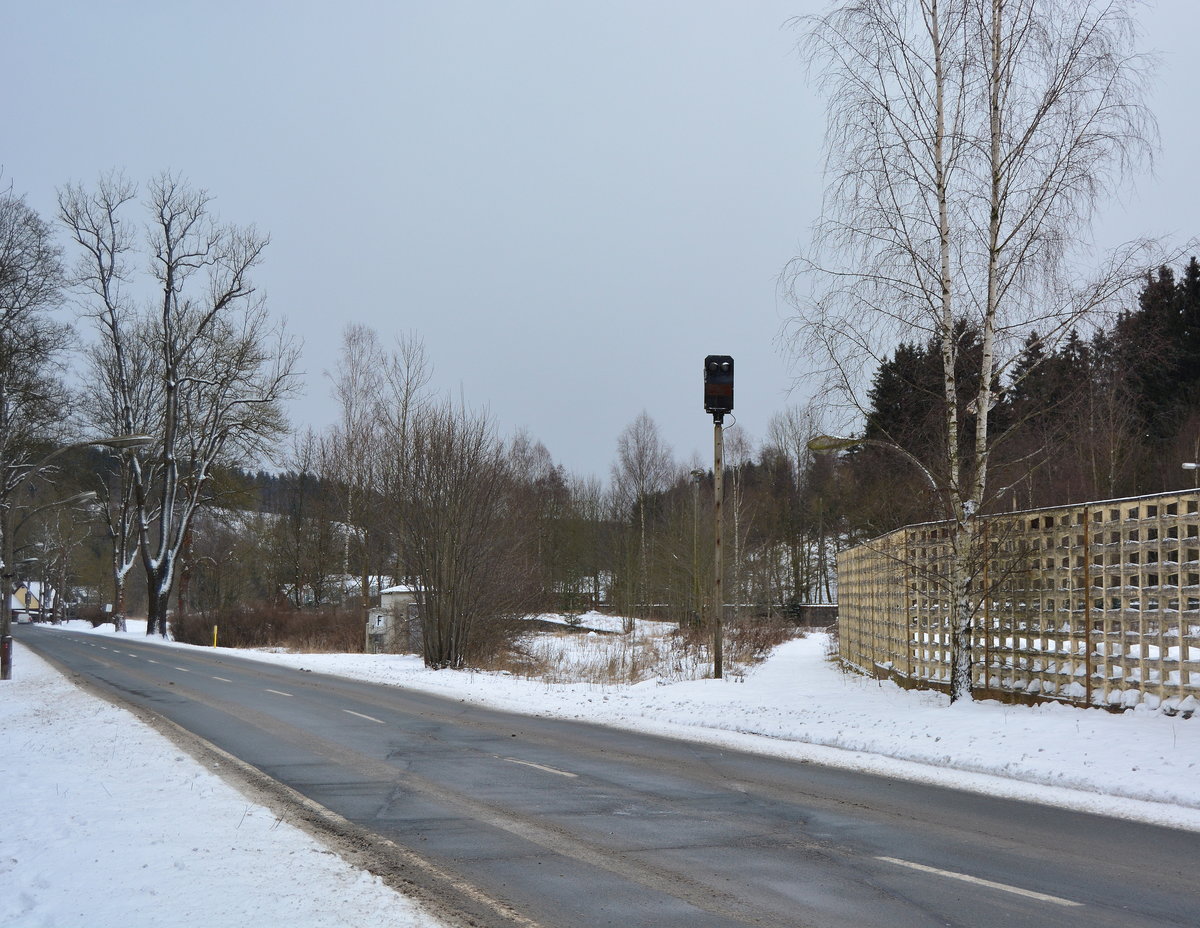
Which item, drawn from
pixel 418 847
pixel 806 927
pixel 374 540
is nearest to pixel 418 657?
pixel 374 540

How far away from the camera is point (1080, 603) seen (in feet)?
41.8

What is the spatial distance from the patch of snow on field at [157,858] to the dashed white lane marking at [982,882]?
3403mm

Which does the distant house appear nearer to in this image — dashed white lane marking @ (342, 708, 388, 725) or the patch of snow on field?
dashed white lane marking @ (342, 708, 388, 725)

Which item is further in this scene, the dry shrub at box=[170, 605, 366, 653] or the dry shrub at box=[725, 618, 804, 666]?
A: the dry shrub at box=[170, 605, 366, 653]

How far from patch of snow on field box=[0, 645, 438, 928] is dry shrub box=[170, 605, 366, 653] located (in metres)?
31.7

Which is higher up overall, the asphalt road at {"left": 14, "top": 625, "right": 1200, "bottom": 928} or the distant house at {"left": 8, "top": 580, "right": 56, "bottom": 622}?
the asphalt road at {"left": 14, "top": 625, "right": 1200, "bottom": 928}

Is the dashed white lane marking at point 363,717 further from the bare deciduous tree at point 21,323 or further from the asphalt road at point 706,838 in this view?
the bare deciduous tree at point 21,323

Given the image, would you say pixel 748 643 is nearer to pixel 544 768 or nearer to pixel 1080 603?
pixel 1080 603

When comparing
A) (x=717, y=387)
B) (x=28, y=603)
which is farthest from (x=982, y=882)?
(x=28, y=603)

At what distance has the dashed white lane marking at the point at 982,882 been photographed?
20.4 feet

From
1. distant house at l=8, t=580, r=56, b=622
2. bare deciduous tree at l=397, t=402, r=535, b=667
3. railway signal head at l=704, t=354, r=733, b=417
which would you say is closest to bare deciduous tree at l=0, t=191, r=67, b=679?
bare deciduous tree at l=397, t=402, r=535, b=667

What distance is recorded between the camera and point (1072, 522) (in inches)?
515

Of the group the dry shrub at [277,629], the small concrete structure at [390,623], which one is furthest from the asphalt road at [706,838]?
the dry shrub at [277,629]

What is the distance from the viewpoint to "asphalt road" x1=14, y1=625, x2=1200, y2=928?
6070mm
